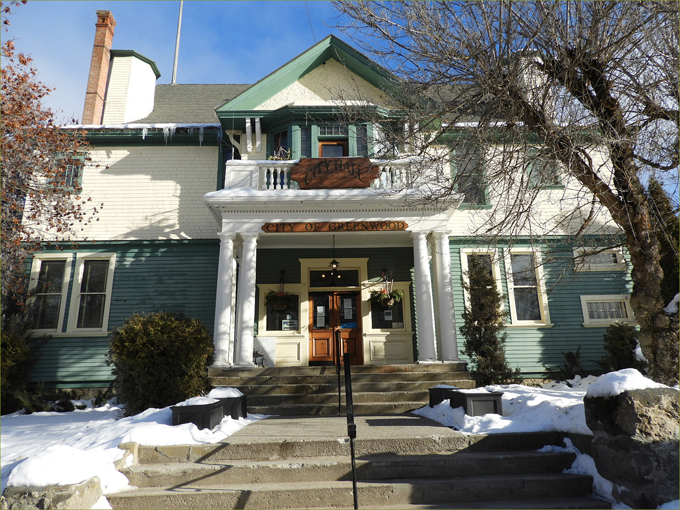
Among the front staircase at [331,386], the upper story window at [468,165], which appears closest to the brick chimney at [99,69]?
the front staircase at [331,386]

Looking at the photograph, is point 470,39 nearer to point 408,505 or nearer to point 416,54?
point 416,54

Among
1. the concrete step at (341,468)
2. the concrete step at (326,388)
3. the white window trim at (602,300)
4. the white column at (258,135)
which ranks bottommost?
the concrete step at (341,468)

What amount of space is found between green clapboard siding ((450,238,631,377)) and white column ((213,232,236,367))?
231 inches

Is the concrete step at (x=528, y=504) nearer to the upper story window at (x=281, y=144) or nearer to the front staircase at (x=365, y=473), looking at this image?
the front staircase at (x=365, y=473)

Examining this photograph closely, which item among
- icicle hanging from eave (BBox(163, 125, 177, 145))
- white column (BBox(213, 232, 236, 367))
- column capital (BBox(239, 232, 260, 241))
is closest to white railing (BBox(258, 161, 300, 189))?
column capital (BBox(239, 232, 260, 241))

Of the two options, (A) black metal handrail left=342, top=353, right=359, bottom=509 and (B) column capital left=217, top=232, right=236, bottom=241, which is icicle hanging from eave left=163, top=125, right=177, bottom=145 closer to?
(B) column capital left=217, top=232, right=236, bottom=241

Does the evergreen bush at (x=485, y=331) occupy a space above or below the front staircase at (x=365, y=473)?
above

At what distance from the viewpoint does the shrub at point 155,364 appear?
7.86 metres

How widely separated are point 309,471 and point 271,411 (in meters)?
3.47

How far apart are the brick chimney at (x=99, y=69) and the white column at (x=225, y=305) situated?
291 inches

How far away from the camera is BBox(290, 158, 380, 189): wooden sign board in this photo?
10117mm

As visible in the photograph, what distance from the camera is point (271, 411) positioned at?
762 cm

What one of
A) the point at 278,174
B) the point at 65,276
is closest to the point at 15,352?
the point at 65,276

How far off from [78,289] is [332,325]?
22.1 ft
